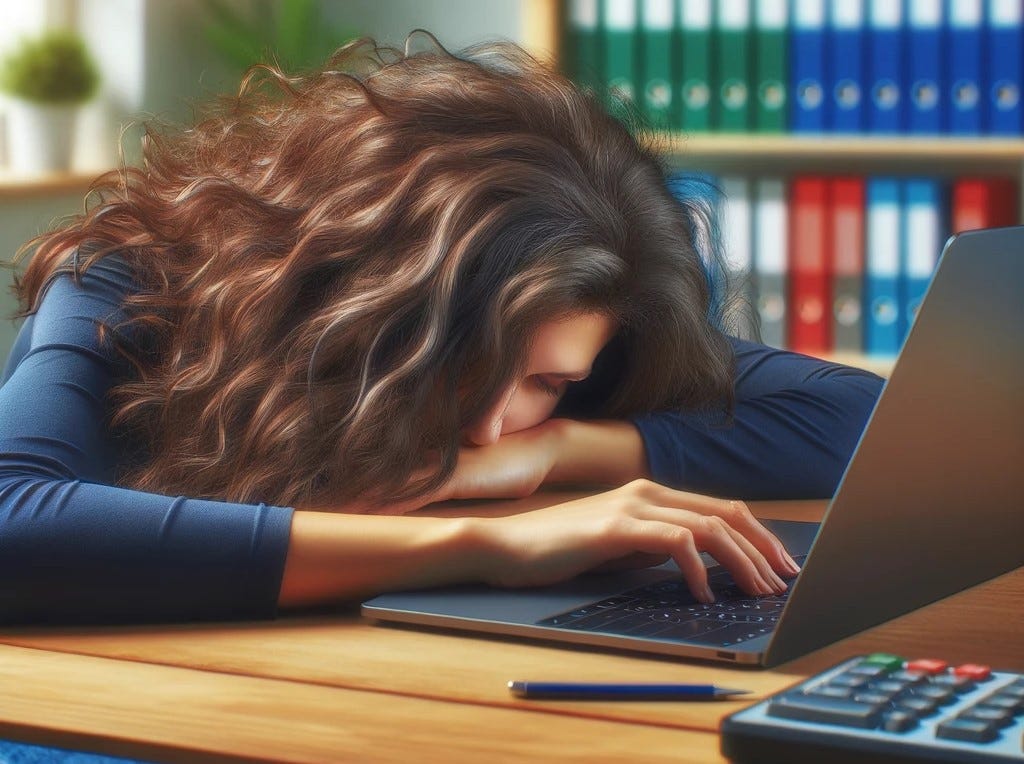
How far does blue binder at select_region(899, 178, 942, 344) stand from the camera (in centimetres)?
255

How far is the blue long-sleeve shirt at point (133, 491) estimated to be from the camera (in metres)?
0.80

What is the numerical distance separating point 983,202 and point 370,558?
202 centimetres

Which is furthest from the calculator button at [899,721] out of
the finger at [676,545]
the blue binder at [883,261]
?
the blue binder at [883,261]

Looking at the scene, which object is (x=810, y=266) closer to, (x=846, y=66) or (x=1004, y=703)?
(x=846, y=66)

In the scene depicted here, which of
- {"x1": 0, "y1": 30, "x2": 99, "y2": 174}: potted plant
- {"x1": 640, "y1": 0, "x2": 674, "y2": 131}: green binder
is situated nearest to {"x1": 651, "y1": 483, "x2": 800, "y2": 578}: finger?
{"x1": 640, "y1": 0, "x2": 674, "y2": 131}: green binder

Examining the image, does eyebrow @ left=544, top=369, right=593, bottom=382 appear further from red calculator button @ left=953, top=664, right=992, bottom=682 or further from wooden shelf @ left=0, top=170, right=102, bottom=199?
wooden shelf @ left=0, top=170, right=102, bottom=199

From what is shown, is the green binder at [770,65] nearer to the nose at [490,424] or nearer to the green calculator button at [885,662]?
the nose at [490,424]

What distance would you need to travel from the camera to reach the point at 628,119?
4.65 ft

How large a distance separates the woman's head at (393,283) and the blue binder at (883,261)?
4.44 ft

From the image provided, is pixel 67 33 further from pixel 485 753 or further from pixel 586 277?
pixel 485 753

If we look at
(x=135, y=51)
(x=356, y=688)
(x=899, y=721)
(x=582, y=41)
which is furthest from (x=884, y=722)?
(x=135, y=51)

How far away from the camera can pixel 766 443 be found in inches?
49.3

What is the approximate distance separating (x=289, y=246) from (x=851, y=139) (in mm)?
1658

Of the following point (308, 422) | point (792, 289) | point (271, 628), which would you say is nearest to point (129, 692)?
point (271, 628)
